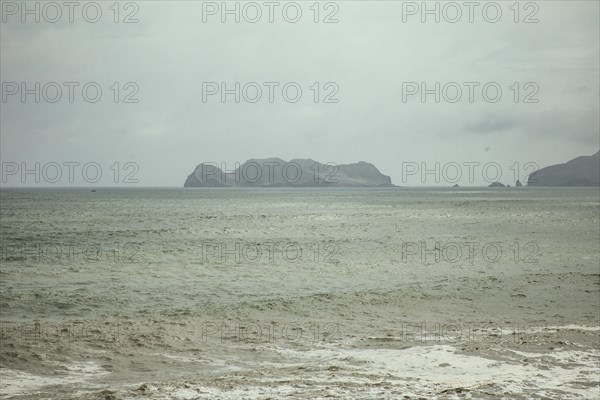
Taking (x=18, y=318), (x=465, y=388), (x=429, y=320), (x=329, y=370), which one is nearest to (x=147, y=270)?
(x=18, y=318)

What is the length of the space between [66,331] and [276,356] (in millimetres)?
4782

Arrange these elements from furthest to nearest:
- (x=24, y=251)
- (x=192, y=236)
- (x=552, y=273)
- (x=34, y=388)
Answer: (x=192, y=236)
(x=24, y=251)
(x=552, y=273)
(x=34, y=388)

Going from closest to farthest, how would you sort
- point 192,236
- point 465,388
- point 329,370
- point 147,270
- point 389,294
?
point 465,388 → point 329,370 → point 389,294 → point 147,270 → point 192,236

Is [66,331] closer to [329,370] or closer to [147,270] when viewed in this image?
[329,370]

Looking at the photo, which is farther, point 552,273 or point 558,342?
point 552,273

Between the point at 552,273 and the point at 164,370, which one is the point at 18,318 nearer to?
the point at 164,370

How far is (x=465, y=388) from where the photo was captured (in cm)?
773

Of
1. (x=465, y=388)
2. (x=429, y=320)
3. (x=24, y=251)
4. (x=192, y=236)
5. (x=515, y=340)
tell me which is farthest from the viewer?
(x=192, y=236)

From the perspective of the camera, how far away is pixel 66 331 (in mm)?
11688

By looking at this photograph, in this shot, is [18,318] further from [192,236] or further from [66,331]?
[192,236]

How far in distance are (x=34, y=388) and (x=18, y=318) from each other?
6678 mm

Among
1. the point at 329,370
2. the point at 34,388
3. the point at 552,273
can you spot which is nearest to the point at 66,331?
the point at 34,388

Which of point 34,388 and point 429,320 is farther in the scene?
point 429,320

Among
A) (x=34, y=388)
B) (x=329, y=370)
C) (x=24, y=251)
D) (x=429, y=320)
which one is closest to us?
(x=34, y=388)
